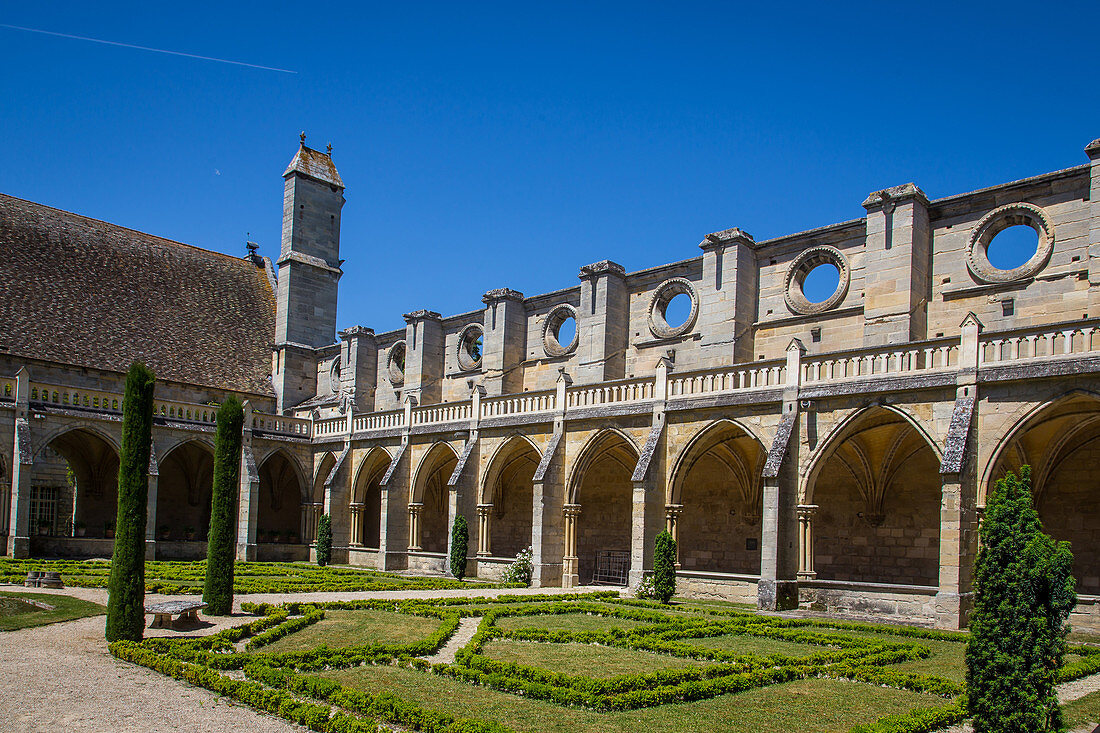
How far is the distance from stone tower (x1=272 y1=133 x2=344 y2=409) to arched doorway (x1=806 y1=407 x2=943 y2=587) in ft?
78.4

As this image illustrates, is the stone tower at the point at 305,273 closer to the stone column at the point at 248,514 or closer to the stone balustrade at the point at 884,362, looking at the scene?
the stone column at the point at 248,514

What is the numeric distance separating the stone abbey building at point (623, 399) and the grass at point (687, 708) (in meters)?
7.27

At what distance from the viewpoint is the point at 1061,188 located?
2023cm

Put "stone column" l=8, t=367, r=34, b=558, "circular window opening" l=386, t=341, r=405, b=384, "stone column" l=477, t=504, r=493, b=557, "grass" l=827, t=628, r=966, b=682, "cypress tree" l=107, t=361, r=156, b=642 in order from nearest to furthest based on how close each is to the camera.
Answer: "grass" l=827, t=628, r=966, b=682, "cypress tree" l=107, t=361, r=156, b=642, "stone column" l=8, t=367, r=34, b=558, "stone column" l=477, t=504, r=493, b=557, "circular window opening" l=386, t=341, r=405, b=384

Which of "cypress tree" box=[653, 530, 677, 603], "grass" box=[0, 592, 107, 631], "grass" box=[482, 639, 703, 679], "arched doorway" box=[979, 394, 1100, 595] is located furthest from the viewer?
"cypress tree" box=[653, 530, 677, 603]

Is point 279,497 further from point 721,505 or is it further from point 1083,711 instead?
point 1083,711

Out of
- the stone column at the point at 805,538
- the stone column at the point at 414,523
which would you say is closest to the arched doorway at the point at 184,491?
the stone column at the point at 414,523

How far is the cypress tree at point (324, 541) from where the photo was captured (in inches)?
1211

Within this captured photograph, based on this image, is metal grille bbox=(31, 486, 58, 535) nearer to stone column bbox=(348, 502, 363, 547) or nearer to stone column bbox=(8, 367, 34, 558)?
stone column bbox=(8, 367, 34, 558)

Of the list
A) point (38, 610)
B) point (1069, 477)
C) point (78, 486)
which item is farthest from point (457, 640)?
point (78, 486)

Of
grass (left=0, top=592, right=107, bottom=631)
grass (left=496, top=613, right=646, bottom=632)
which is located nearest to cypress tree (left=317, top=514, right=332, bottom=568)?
grass (left=0, top=592, right=107, bottom=631)

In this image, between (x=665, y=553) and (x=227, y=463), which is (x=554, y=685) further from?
(x=665, y=553)

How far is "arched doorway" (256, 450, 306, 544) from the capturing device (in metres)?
37.4

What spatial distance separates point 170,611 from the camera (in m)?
13.6
